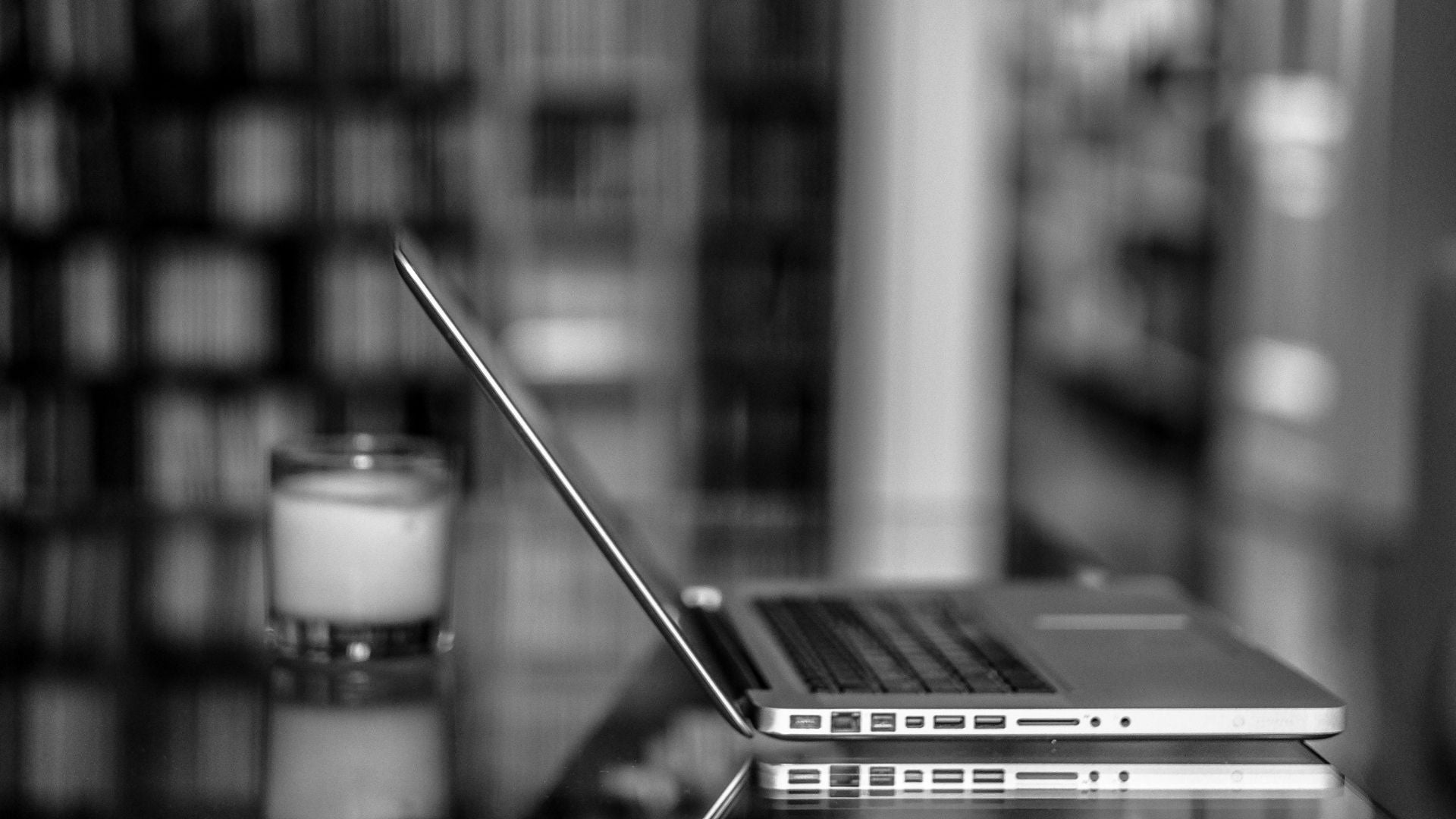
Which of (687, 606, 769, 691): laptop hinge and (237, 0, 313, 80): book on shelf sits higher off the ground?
(237, 0, 313, 80): book on shelf

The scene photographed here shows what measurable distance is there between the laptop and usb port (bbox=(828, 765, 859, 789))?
0.08 feet

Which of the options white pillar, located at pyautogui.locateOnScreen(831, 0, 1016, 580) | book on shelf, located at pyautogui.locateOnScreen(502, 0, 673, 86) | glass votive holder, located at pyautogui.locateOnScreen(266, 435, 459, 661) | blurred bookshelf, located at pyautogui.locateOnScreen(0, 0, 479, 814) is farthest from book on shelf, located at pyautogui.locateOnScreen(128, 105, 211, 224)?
glass votive holder, located at pyautogui.locateOnScreen(266, 435, 459, 661)

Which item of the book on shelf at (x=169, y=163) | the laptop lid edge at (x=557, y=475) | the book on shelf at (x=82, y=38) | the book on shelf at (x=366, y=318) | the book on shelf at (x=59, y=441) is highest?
the book on shelf at (x=82, y=38)

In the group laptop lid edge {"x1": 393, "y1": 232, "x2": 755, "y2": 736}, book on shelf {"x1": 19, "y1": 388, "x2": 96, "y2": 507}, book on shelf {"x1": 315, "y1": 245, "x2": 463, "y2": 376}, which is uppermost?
laptop lid edge {"x1": 393, "y1": 232, "x2": 755, "y2": 736}

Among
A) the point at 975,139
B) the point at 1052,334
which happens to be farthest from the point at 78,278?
the point at 1052,334

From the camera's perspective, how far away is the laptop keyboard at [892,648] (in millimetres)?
880

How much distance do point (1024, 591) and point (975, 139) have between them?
10.6ft

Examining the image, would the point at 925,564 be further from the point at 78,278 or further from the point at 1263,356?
the point at 1263,356

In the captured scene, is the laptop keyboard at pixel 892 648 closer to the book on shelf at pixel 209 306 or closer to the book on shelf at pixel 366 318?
the book on shelf at pixel 366 318

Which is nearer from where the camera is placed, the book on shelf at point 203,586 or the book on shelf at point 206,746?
the book on shelf at point 206,746

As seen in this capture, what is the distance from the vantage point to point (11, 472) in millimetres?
4145

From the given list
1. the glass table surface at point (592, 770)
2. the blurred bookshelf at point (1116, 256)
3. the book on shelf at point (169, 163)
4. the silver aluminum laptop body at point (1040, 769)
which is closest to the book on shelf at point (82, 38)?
the book on shelf at point (169, 163)

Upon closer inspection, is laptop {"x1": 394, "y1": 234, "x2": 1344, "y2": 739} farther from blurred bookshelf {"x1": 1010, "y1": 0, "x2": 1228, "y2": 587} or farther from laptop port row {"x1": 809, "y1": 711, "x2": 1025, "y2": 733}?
blurred bookshelf {"x1": 1010, "y1": 0, "x2": 1228, "y2": 587}

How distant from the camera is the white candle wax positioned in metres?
1.02
